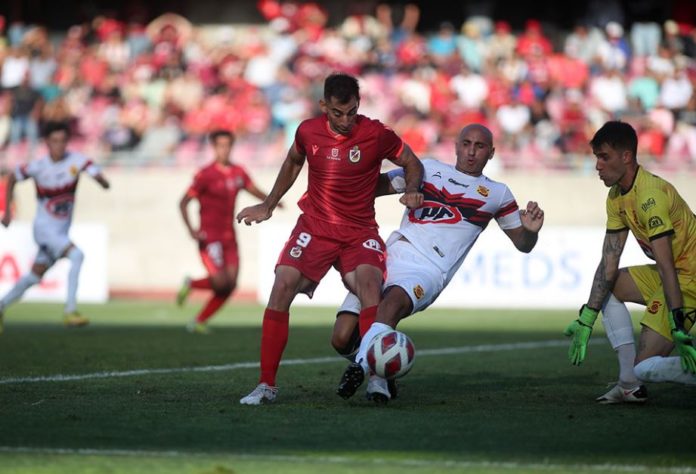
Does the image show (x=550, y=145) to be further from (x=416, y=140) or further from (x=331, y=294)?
(x=331, y=294)

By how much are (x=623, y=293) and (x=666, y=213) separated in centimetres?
84

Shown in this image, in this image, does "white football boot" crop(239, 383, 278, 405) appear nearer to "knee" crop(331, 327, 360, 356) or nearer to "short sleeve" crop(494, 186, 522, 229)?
"knee" crop(331, 327, 360, 356)

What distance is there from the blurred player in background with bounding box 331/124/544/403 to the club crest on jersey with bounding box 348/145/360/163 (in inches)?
16.1

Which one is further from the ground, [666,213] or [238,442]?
[666,213]

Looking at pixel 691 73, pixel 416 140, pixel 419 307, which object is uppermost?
pixel 691 73

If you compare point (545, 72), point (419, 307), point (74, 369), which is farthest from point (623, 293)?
point (545, 72)

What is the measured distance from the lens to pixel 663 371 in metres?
7.33

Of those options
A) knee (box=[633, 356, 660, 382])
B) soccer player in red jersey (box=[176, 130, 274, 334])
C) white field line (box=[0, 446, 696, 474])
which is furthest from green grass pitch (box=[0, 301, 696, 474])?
soccer player in red jersey (box=[176, 130, 274, 334])

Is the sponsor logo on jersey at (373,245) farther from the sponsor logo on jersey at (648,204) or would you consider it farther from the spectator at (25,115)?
the spectator at (25,115)

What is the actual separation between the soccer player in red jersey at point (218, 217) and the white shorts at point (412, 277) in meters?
6.65

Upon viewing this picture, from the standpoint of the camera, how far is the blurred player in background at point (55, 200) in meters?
14.1

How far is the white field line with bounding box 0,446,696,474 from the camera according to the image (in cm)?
545

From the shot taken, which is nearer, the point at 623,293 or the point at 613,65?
the point at 623,293

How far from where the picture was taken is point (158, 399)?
7.82 metres
